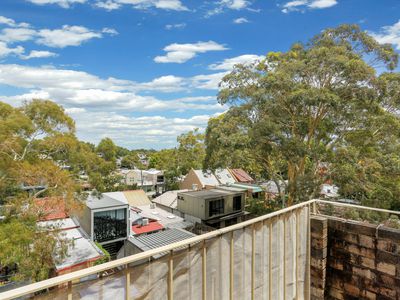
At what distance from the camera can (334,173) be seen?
930 centimetres

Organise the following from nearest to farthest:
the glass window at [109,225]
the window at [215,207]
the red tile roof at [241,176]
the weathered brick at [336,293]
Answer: the weathered brick at [336,293] < the glass window at [109,225] < the window at [215,207] < the red tile roof at [241,176]

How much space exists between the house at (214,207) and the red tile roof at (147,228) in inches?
105

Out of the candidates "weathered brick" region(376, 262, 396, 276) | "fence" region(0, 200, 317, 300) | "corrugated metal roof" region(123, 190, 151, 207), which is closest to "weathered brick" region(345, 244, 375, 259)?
"weathered brick" region(376, 262, 396, 276)

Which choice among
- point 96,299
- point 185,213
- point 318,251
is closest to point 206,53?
point 185,213

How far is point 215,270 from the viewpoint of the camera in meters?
1.91

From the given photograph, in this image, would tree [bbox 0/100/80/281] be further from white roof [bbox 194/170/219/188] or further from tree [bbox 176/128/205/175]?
tree [bbox 176/128/205/175]

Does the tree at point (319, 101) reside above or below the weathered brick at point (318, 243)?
above

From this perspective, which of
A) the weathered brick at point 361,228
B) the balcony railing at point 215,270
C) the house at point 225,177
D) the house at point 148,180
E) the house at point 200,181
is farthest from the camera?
the house at point 148,180

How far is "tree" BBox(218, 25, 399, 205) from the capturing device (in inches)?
341

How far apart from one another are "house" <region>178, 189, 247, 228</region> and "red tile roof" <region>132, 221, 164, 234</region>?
8.72ft

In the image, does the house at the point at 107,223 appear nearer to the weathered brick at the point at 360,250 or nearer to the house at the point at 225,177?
the weathered brick at the point at 360,250

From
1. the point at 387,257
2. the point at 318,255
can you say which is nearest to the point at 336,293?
the point at 318,255

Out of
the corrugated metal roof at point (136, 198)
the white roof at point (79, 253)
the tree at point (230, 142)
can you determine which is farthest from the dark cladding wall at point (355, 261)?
the corrugated metal roof at point (136, 198)

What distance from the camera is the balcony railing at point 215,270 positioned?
1255mm
